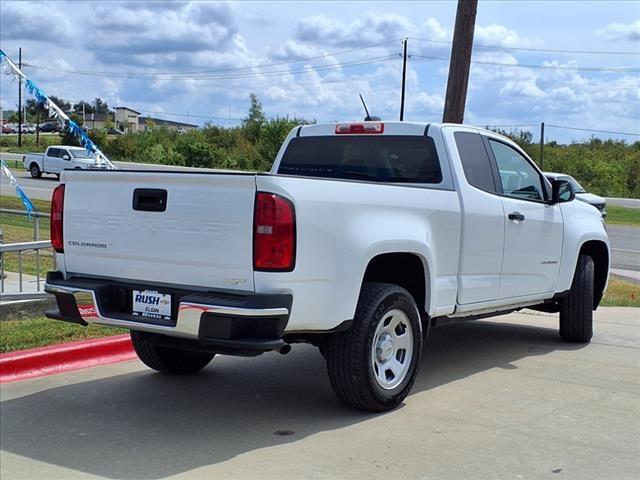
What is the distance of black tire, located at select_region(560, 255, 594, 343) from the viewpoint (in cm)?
765

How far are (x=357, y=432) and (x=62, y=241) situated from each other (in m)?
2.39

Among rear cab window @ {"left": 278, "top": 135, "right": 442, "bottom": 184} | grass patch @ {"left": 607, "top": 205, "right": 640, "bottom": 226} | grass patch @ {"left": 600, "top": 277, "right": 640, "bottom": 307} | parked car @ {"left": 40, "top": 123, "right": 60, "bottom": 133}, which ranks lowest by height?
grass patch @ {"left": 600, "top": 277, "right": 640, "bottom": 307}

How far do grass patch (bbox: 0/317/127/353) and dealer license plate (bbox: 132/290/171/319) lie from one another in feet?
7.08

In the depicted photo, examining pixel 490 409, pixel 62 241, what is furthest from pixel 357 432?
pixel 62 241

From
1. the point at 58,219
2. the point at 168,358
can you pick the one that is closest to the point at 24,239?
the point at 168,358

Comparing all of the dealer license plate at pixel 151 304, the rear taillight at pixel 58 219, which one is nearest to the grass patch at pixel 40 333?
the rear taillight at pixel 58 219

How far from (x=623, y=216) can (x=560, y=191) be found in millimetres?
27405

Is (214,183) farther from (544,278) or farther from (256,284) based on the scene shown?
(544,278)

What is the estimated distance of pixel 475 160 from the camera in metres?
6.49

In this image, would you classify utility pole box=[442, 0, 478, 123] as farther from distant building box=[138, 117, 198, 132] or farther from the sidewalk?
distant building box=[138, 117, 198, 132]

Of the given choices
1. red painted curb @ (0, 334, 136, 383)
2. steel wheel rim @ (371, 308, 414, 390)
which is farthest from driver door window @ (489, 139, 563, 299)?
red painted curb @ (0, 334, 136, 383)

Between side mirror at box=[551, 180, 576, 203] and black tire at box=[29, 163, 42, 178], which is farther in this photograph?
black tire at box=[29, 163, 42, 178]

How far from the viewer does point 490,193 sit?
6.43 metres

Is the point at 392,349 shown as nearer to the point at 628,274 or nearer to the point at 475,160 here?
the point at 475,160
